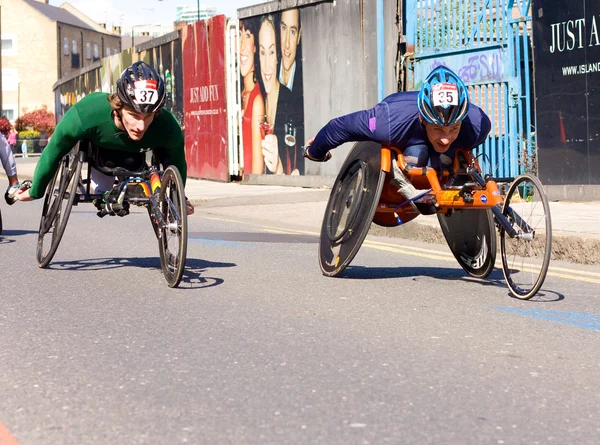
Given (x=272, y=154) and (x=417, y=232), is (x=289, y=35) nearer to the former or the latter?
(x=272, y=154)

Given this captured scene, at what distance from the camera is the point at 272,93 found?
2295cm

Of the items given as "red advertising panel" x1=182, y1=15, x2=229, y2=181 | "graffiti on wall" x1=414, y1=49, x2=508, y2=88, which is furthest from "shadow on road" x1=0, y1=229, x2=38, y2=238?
"red advertising panel" x1=182, y1=15, x2=229, y2=181

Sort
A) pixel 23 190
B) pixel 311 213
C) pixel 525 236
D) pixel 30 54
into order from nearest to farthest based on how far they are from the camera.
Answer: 1. pixel 525 236
2. pixel 23 190
3. pixel 311 213
4. pixel 30 54

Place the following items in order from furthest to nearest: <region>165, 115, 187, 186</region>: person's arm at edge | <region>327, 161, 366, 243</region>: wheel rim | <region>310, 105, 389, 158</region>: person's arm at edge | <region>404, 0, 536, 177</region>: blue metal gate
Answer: <region>404, 0, 536, 177</region>: blue metal gate → <region>165, 115, 187, 186</region>: person's arm at edge → <region>327, 161, 366, 243</region>: wheel rim → <region>310, 105, 389, 158</region>: person's arm at edge

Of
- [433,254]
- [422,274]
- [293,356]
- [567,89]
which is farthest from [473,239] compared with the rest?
[567,89]

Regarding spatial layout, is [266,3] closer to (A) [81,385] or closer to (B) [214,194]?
(B) [214,194]

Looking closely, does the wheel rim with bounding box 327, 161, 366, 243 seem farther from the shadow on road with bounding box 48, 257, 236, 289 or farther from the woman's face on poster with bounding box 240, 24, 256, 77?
the woman's face on poster with bounding box 240, 24, 256, 77

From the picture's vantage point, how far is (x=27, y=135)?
7356 centimetres

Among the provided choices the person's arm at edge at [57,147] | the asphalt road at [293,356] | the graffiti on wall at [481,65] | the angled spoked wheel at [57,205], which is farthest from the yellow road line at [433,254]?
the graffiti on wall at [481,65]

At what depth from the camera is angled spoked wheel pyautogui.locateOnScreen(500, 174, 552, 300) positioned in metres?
7.24

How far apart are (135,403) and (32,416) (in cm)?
42

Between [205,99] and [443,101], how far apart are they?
19.3 m

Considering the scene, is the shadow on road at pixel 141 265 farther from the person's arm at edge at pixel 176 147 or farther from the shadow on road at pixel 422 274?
the shadow on road at pixel 422 274

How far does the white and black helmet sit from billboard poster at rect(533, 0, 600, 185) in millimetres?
7958
